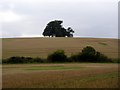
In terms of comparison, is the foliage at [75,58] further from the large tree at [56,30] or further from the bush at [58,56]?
the large tree at [56,30]

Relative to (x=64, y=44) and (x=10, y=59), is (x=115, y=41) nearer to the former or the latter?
(x=64, y=44)

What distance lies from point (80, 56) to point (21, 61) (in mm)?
11946

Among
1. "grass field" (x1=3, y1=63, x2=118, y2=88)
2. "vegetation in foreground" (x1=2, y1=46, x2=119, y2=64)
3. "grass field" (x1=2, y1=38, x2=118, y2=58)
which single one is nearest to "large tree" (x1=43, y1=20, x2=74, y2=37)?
"grass field" (x1=2, y1=38, x2=118, y2=58)

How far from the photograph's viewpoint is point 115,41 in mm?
92750

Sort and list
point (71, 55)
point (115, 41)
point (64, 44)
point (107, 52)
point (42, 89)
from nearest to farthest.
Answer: point (42, 89) → point (71, 55) → point (107, 52) → point (64, 44) → point (115, 41)

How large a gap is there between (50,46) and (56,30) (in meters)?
35.0

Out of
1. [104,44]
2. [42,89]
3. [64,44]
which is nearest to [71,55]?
[64,44]

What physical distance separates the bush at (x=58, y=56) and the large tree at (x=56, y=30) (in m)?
43.3

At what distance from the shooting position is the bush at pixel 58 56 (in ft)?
231

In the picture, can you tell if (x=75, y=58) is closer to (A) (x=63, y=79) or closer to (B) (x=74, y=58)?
(B) (x=74, y=58)

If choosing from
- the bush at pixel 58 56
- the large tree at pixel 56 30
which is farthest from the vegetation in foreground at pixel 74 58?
the large tree at pixel 56 30

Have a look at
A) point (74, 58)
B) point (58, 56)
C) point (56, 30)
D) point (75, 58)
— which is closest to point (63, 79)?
point (58, 56)

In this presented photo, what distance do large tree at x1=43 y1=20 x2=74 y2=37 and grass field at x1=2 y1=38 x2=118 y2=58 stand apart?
22.3m

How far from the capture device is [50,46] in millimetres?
81688
